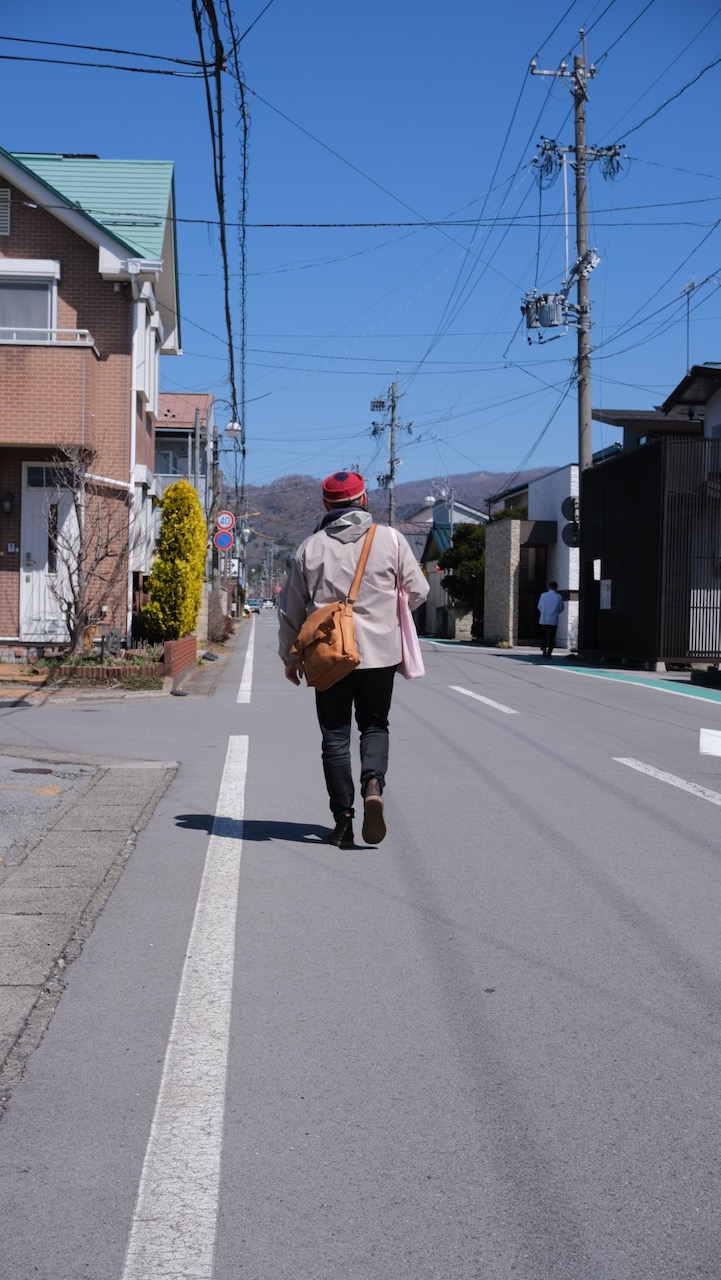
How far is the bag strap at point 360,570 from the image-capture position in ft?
20.3

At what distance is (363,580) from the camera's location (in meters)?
6.30

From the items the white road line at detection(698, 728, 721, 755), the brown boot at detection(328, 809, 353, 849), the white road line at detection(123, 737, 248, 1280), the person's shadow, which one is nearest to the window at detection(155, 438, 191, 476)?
the white road line at detection(698, 728, 721, 755)

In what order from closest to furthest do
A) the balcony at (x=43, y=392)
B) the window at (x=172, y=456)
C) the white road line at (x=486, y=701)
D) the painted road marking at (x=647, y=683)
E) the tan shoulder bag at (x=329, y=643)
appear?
the tan shoulder bag at (x=329, y=643) < the white road line at (x=486, y=701) < the painted road marking at (x=647, y=683) < the balcony at (x=43, y=392) < the window at (x=172, y=456)

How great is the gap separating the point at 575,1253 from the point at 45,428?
16.5 metres

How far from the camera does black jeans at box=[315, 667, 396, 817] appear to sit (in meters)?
6.25

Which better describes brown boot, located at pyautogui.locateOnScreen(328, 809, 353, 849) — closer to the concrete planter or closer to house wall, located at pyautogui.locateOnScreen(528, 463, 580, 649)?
the concrete planter

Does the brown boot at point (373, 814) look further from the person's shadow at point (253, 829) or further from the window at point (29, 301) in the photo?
the window at point (29, 301)

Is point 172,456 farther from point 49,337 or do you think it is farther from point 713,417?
point 49,337

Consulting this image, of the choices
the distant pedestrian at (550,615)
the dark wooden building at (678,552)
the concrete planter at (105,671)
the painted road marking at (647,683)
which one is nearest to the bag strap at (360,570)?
the concrete planter at (105,671)

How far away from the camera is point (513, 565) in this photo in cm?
3778

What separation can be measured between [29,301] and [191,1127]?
18.5 metres

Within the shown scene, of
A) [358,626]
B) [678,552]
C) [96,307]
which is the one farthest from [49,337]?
[358,626]

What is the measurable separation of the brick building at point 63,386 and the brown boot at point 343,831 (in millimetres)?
10960

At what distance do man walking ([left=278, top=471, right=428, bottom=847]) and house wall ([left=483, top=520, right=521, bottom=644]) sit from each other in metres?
31.4
